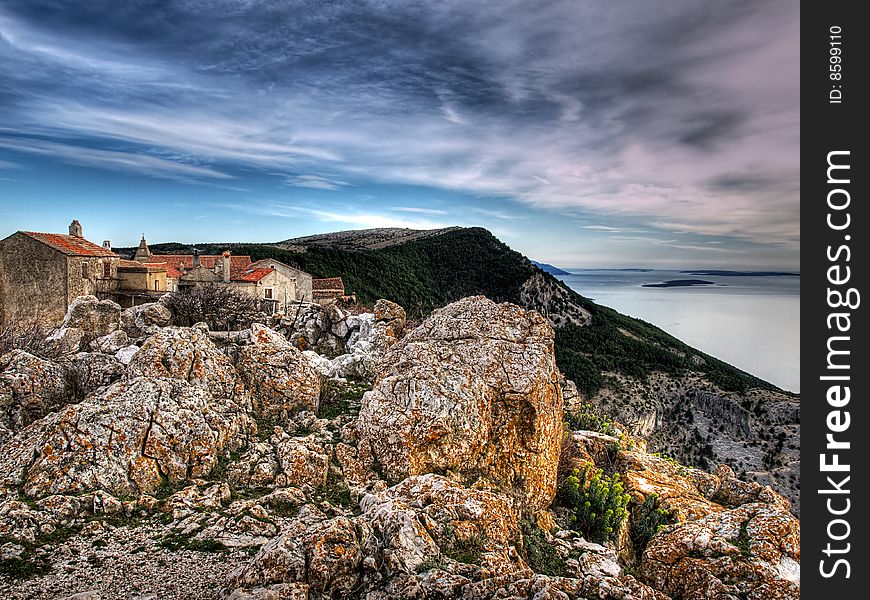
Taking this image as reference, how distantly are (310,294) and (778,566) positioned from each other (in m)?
34.7

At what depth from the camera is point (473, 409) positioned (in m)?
8.04

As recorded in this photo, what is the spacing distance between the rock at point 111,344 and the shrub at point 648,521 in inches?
407

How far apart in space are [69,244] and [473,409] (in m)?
25.7

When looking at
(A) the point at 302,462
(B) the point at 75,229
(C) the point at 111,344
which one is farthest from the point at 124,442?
(B) the point at 75,229

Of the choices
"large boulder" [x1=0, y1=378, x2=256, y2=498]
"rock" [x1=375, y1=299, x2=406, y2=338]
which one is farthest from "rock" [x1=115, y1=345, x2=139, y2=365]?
"rock" [x1=375, y1=299, x2=406, y2=338]

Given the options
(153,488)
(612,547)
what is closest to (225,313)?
(153,488)

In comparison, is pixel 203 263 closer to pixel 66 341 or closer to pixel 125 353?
pixel 66 341

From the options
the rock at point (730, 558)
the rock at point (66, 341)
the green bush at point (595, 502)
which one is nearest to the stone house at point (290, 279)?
the rock at point (66, 341)

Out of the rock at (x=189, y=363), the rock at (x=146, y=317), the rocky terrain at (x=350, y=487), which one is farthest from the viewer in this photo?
the rock at (x=146, y=317)

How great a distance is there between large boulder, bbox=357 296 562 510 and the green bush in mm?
498

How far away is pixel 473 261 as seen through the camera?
100 meters

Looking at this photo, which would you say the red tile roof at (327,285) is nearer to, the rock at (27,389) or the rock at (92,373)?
the rock at (92,373)

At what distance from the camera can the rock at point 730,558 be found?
5859 mm

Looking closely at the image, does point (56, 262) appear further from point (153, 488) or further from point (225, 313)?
point (153, 488)
